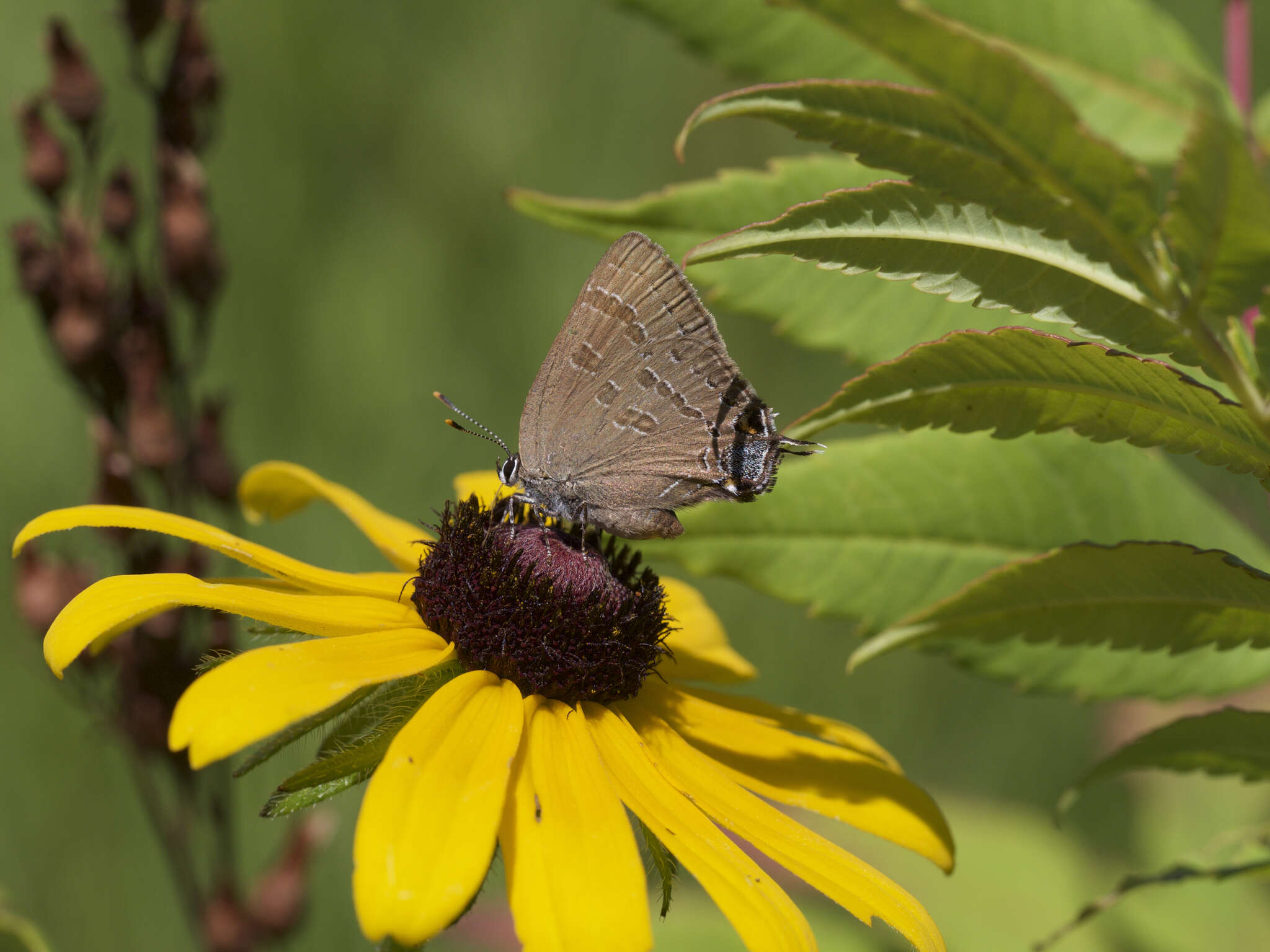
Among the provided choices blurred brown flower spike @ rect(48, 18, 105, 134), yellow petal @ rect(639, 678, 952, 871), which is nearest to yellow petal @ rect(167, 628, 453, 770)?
yellow petal @ rect(639, 678, 952, 871)

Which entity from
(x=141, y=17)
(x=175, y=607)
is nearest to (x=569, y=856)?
(x=175, y=607)

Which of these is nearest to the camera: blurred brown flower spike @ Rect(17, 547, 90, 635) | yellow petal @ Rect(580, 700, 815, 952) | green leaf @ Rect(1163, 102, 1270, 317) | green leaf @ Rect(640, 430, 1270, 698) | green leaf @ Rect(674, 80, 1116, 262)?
green leaf @ Rect(1163, 102, 1270, 317)

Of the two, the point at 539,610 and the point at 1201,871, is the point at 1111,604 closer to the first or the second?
the point at 1201,871

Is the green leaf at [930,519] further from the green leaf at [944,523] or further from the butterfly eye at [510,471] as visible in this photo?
the butterfly eye at [510,471]

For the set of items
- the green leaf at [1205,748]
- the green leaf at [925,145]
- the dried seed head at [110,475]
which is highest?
the green leaf at [925,145]

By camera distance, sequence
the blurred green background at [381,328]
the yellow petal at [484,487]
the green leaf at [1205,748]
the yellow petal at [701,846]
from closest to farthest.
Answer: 1. the yellow petal at [701,846]
2. the green leaf at [1205,748]
3. the yellow petal at [484,487]
4. the blurred green background at [381,328]

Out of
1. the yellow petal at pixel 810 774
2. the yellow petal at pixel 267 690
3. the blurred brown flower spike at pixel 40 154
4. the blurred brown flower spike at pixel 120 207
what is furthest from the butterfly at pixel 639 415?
the blurred brown flower spike at pixel 40 154

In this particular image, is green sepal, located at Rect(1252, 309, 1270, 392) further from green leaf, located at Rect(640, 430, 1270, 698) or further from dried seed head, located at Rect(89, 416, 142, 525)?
dried seed head, located at Rect(89, 416, 142, 525)
